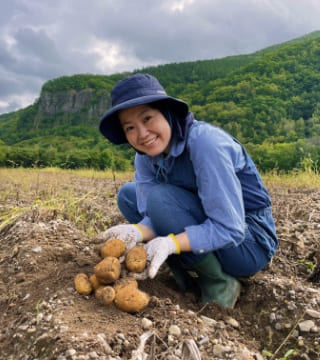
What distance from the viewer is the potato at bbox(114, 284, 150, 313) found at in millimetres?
1572

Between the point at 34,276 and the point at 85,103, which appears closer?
the point at 34,276

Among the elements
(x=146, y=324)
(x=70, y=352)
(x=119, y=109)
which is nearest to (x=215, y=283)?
(x=146, y=324)

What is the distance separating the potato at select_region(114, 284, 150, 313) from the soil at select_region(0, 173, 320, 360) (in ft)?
0.11

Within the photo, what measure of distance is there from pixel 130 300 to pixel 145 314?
0.33ft

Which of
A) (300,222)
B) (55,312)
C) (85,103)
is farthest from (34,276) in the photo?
(85,103)

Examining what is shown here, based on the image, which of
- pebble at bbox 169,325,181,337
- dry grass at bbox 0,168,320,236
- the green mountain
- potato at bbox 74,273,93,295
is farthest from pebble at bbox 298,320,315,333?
the green mountain

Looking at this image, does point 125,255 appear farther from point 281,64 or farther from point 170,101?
point 281,64

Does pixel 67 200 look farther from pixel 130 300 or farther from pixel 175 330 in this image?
pixel 175 330

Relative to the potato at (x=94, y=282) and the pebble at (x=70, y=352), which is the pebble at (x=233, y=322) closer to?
the potato at (x=94, y=282)

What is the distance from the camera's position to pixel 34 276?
2008 millimetres

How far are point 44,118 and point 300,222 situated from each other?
8750 centimetres

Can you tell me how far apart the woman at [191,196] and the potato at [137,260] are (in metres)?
0.04

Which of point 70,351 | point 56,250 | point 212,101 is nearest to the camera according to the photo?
point 70,351

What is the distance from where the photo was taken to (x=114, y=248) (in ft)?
5.93
